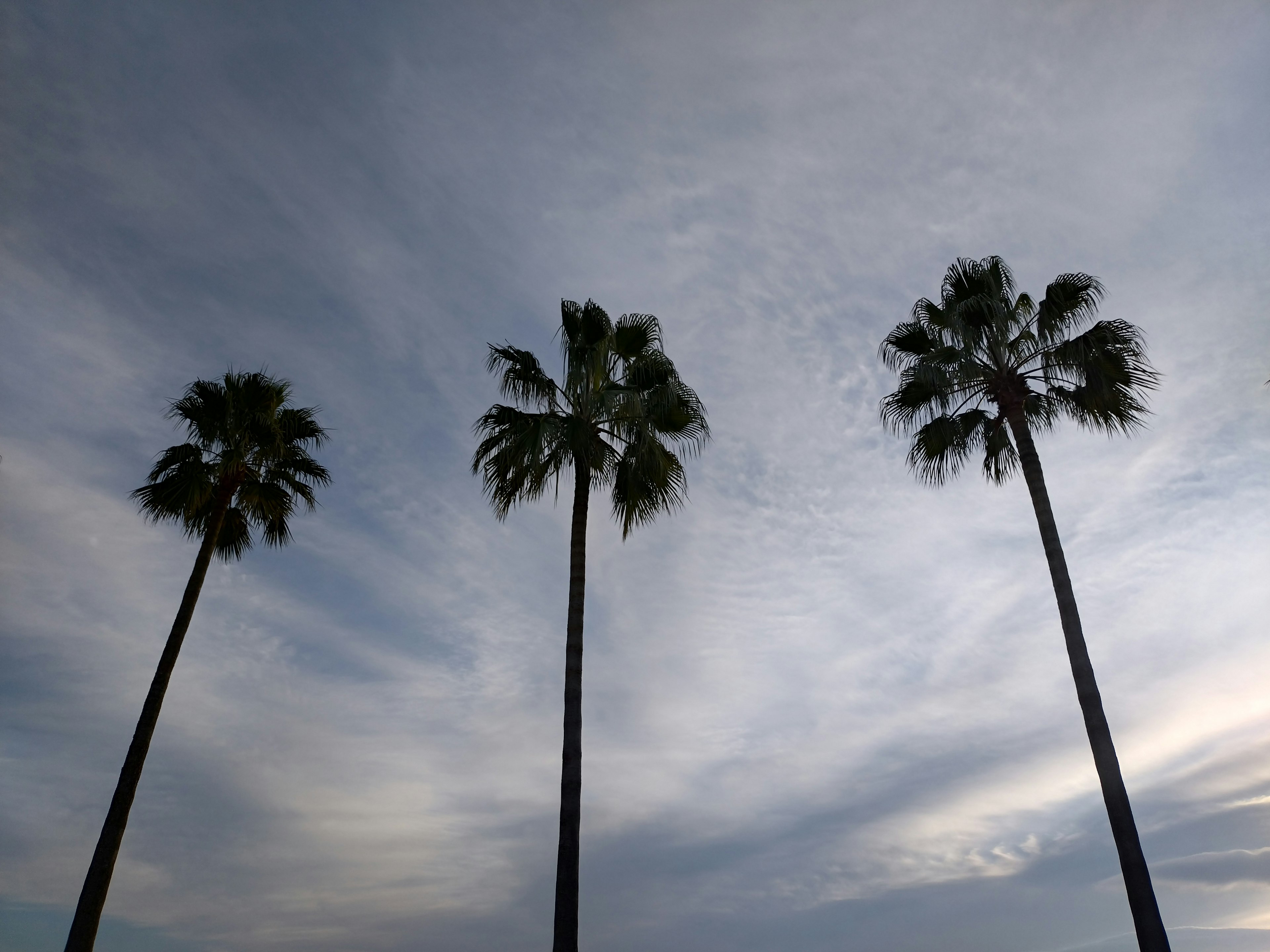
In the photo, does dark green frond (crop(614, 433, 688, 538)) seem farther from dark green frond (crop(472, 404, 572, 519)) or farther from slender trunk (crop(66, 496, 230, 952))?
slender trunk (crop(66, 496, 230, 952))

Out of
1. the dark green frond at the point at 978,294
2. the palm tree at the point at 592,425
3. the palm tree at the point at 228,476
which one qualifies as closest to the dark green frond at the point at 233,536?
the palm tree at the point at 228,476

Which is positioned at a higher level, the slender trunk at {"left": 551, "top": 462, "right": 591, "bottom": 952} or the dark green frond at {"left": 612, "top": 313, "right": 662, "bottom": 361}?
the dark green frond at {"left": 612, "top": 313, "right": 662, "bottom": 361}

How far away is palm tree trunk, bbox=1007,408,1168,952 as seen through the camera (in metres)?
13.4

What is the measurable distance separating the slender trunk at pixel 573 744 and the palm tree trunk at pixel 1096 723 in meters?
9.16

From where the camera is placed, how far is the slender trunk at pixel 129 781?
16.3 metres

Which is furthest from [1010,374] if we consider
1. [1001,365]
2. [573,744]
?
[573,744]

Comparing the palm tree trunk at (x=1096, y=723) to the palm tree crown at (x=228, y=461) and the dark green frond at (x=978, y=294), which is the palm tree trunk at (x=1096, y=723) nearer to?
the dark green frond at (x=978, y=294)

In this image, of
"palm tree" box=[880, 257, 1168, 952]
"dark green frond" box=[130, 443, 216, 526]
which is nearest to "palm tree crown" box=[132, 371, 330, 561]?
"dark green frond" box=[130, 443, 216, 526]

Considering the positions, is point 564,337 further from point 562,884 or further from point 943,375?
point 562,884

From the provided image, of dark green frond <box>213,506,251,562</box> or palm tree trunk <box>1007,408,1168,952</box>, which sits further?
dark green frond <box>213,506,251,562</box>

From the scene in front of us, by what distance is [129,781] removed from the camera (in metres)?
17.6

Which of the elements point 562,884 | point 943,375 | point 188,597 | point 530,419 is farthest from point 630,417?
point 188,597

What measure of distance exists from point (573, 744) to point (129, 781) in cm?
978

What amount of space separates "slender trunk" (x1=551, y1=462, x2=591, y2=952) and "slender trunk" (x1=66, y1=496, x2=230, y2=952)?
9451 mm
